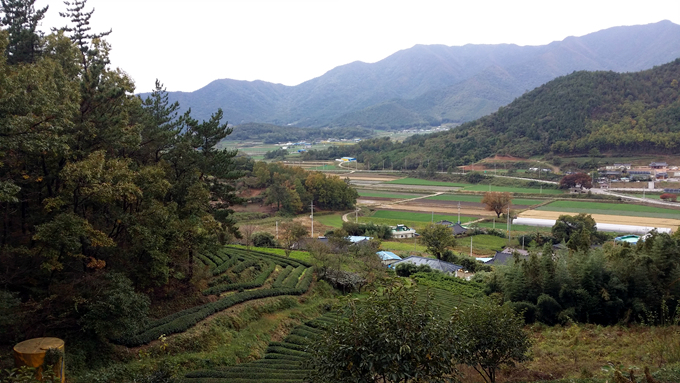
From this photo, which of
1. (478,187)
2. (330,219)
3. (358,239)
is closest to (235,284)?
(358,239)

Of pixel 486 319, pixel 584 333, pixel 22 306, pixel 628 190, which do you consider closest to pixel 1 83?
pixel 22 306

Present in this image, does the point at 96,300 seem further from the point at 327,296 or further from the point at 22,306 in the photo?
the point at 327,296

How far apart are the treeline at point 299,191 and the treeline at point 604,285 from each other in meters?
54.2

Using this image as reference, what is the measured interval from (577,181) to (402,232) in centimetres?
4211

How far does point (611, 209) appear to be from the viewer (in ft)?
221

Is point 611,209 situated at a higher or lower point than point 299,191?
lower

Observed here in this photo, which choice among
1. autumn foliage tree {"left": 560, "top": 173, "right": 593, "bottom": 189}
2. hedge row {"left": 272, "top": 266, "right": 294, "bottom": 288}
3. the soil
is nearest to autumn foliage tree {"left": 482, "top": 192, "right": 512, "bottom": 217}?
the soil

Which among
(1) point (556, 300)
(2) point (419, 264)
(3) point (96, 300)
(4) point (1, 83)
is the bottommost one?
(2) point (419, 264)

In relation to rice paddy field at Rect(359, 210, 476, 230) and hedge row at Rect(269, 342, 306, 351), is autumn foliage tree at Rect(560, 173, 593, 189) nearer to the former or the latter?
rice paddy field at Rect(359, 210, 476, 230)

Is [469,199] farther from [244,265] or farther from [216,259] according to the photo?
[216,259]

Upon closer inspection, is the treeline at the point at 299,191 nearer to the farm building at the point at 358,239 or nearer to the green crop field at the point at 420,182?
the farm building at the point at 358,239

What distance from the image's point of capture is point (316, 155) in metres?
→ 144

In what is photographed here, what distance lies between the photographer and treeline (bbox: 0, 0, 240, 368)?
14.0m

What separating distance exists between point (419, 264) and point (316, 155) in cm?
10760
